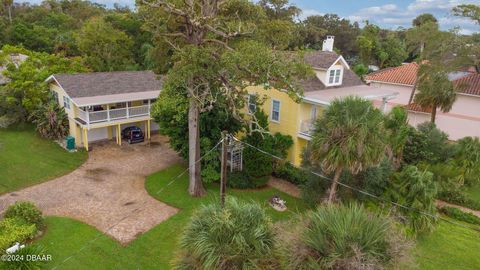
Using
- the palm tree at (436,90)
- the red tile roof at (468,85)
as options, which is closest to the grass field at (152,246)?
the palm tree at (436,90)

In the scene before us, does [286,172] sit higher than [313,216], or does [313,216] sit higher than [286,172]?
[313,216]

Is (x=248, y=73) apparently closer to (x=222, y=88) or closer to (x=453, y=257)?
(x=222, y=88)

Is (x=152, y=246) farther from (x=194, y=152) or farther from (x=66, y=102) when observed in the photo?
(x=66, y=102)

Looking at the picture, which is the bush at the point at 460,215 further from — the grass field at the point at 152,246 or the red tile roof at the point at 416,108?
the red tile roof at the point at 416,108

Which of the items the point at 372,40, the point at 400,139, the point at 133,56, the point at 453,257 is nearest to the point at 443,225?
the point at 453,257

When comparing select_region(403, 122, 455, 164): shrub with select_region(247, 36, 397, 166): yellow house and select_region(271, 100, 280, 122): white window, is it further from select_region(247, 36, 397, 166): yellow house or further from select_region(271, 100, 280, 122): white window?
select_region(271, 100, 280, 122): white window

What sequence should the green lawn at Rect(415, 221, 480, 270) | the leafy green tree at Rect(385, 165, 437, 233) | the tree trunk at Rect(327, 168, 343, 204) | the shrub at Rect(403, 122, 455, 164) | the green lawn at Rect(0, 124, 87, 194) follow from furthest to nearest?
the shrub at Rect(403, 122, 455, 164) < the green lawn at Rect(0, 124, 87, 194) < the leafy green tree at Rect(385, 165, 437, 233) < the tree trunk at Rect(327, 168, 343, 204) < the green lawn at Rect(415, 221, 480, 270)

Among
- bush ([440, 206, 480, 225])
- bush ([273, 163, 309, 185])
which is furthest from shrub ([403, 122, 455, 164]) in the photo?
bush ([273, 163, 309, 185])
